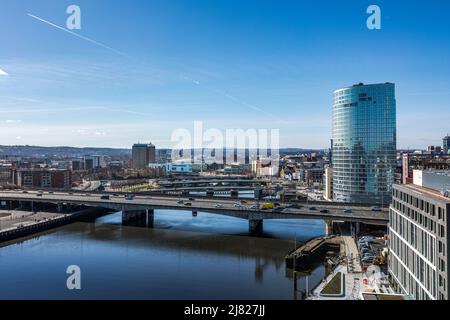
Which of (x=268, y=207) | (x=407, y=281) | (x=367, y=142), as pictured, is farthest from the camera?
(x=367, y=142)

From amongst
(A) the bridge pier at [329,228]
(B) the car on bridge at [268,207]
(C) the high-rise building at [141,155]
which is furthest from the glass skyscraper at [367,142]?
(C) the high-rise building at [141,155]

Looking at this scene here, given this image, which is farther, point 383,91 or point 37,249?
point 383,91

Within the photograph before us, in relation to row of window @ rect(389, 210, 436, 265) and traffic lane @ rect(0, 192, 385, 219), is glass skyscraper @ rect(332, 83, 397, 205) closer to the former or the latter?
traffic lane @ rect(0, 192, 385, 219)

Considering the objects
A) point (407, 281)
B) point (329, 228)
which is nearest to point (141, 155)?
point (329, 228)

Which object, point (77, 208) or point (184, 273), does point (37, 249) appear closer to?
point (184, 273)

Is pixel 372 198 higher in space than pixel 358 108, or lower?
lower

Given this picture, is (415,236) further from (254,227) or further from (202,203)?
(202,203)
